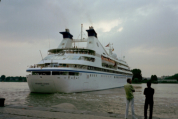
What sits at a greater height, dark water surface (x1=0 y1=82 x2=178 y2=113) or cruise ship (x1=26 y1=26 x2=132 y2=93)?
cruise ship (x1=26 y1=26 x2=132 y2=93)

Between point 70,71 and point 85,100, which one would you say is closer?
point 85,100

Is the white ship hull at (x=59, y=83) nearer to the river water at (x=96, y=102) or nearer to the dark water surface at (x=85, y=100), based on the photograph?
the dark water surface at (x=85, y=100)

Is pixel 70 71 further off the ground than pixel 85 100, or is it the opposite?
pixel 70 71

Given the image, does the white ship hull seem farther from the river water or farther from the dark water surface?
the river water

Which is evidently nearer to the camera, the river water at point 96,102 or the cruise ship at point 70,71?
the river water at point 96,102

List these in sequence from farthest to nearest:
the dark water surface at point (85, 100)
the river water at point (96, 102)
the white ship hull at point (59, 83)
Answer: the white ship hull at point (59, 83)
the dark water surface at point (85, 100)
the river water at point (96, 102)

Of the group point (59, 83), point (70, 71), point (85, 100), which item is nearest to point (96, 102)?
point (85, 100)

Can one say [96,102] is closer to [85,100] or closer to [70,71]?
[85,100]

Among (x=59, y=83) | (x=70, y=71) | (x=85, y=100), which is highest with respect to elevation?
(x=70, y=71)

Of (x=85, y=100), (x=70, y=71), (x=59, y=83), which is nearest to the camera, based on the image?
(x=85, y=100)

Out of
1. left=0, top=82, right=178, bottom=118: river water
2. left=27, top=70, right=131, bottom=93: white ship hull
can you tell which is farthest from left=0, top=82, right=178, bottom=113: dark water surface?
left=27, top=70, right=131, bottom=93: white ship hull

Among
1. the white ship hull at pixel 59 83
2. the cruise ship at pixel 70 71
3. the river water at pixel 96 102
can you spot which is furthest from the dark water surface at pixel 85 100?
the cruise ship at pixel 70 71

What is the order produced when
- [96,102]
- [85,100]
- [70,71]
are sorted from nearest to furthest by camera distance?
[96,102] < [85,100] < [70,71]

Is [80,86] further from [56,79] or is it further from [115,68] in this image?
[115,68]
